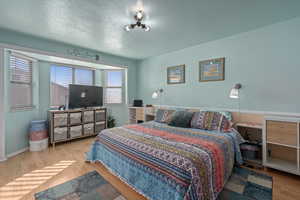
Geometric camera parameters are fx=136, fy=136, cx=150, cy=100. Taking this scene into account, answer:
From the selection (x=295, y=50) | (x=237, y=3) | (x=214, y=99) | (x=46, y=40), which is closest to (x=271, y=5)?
(x=237, y=3)

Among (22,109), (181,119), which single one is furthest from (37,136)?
(181,119)

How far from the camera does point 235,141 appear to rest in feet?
7.27

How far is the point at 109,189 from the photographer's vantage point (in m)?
1.81

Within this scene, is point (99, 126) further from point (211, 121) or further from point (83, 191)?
point (211, 121)

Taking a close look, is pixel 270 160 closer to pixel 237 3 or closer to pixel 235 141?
pixel 235 141

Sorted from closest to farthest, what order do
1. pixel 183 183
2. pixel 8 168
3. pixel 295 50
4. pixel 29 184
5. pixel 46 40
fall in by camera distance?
1. pixel 183 183
2. pixel 29 184
3. pixel 295 50
4. pixel 8 168
5. pixel 46 40

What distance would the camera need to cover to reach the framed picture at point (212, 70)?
9.59ft

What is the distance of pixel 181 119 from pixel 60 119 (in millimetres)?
2930

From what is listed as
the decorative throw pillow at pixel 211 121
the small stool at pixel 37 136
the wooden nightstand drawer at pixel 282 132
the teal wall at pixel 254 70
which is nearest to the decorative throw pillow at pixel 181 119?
the decorative throw pillow at pixel 211 121

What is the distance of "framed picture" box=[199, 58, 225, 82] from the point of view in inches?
115

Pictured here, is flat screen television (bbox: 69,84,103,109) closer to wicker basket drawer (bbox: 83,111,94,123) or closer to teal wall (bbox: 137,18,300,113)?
wicker basket drawer (bbox: 83,111,94,123)

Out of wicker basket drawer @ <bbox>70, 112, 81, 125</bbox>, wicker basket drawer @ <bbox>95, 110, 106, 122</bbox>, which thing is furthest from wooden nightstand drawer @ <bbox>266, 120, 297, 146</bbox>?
wicker basket drawer @ <bbox>70, 112, 81, 125</bbox>

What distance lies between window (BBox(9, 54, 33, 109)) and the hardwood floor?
1172 mm

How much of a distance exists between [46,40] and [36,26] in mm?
626
